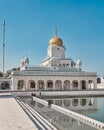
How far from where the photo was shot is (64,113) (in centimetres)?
1274

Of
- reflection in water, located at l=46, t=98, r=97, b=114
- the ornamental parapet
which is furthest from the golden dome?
reflection in water, located at l=46, t=98, r=97, b=114

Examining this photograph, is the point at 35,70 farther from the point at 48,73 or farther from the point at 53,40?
the point at 53,40

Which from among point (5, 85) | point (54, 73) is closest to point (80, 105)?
point (54, 73)

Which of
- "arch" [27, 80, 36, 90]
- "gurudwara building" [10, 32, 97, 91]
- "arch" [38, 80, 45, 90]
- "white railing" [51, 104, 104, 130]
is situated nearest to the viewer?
"white railing" [51, 104, 104, 130]

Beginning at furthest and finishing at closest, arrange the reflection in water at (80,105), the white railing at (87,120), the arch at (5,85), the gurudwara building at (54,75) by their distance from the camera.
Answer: the arch at (5,85) → the gurudwara building at (54,75) → the reflection in water at (80,105) → the white railing at (87,120)

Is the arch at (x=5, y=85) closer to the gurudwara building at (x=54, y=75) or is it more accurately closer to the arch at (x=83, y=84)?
the gurudwara building at (x=54, y=75)

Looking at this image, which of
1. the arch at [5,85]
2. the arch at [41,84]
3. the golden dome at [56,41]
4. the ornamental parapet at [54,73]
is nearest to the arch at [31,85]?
the arch at [41,84]

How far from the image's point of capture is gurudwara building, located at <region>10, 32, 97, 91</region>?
3772 cm

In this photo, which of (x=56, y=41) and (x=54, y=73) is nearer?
(x=54, y=73)

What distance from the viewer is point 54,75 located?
127 feet

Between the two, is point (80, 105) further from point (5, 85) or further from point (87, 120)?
point (5, 85)

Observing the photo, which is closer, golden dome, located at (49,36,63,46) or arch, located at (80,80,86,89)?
arch, located at (80,80,86,89)

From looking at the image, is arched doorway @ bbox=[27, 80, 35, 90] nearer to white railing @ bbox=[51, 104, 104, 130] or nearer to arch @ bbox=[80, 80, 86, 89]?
arch @ bbox=[80, 80, 86, 89]

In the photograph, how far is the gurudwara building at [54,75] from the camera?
3772cm
